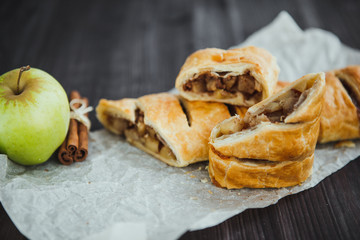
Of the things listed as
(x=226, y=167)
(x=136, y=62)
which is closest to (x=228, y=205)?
(x=226, y=167)

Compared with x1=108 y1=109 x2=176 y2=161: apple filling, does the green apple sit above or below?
above

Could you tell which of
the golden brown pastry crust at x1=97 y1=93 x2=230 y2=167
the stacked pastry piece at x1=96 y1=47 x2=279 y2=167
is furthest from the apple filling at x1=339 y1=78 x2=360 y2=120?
the golden brown pastry crust at x1=97 y1=93 x2=230 y2=167

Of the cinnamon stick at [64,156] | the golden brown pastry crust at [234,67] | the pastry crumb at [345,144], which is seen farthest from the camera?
the pastry crumb at [345,144]

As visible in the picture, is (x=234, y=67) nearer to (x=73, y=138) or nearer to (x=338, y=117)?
(x=338, y=117)

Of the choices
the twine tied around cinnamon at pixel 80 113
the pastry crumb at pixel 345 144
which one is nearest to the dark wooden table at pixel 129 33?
the pastry crumb at pixel 345 144

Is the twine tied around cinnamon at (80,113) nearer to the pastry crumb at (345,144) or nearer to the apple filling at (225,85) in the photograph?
the apple filling at (225,85)

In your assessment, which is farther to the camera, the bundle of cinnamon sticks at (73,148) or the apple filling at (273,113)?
the bundle of cinnamon sticks at (73,148)

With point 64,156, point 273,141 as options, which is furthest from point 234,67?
point 64,156

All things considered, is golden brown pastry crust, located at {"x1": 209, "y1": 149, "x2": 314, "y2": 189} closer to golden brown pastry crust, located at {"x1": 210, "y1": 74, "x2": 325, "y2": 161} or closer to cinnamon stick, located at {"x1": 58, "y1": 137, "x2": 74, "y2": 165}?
golden brown pastry crust, located at {"x1": 210, "y1": 74, "x2": 325, "y2": 161}
